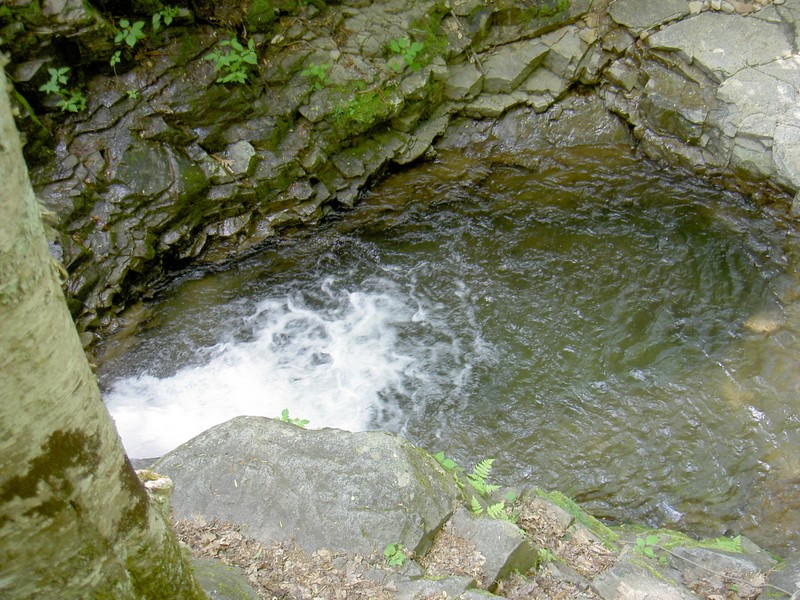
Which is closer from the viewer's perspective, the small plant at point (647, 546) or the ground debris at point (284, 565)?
the ground debris at point (284, 565)

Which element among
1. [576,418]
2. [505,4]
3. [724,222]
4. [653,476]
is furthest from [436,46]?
[653,476]

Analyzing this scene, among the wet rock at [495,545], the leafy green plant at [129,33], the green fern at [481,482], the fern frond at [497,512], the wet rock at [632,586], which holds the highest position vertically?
the leafy green plant at [129,33]

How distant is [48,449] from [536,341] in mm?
5252

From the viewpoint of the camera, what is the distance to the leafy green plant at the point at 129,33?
260 inches

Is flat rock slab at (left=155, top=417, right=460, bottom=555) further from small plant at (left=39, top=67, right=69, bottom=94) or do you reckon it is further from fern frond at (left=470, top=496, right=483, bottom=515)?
small plant at (left=39, top=67, right=69, bottom=94)

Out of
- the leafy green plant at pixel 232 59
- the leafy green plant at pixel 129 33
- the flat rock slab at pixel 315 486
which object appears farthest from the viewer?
the leafy green plant at pixel 232 59

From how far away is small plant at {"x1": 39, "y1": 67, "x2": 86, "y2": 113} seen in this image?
6.48 meters

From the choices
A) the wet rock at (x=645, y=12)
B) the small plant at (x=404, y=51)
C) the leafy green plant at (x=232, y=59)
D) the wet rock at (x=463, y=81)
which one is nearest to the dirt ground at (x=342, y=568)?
the leafy green plant at (x=232, y=59)

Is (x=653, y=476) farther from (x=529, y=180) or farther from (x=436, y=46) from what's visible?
(x=436, y=46)

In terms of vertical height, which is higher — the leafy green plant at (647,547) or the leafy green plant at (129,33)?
the leafy green plant at (129,33)

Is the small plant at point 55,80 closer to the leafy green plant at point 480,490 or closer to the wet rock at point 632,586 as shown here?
the leafy green plant at point 480,490

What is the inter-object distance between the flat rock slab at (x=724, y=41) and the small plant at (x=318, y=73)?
13.7 ft

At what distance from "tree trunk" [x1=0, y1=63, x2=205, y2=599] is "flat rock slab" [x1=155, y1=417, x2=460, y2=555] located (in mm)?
1729

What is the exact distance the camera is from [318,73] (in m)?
7.39
